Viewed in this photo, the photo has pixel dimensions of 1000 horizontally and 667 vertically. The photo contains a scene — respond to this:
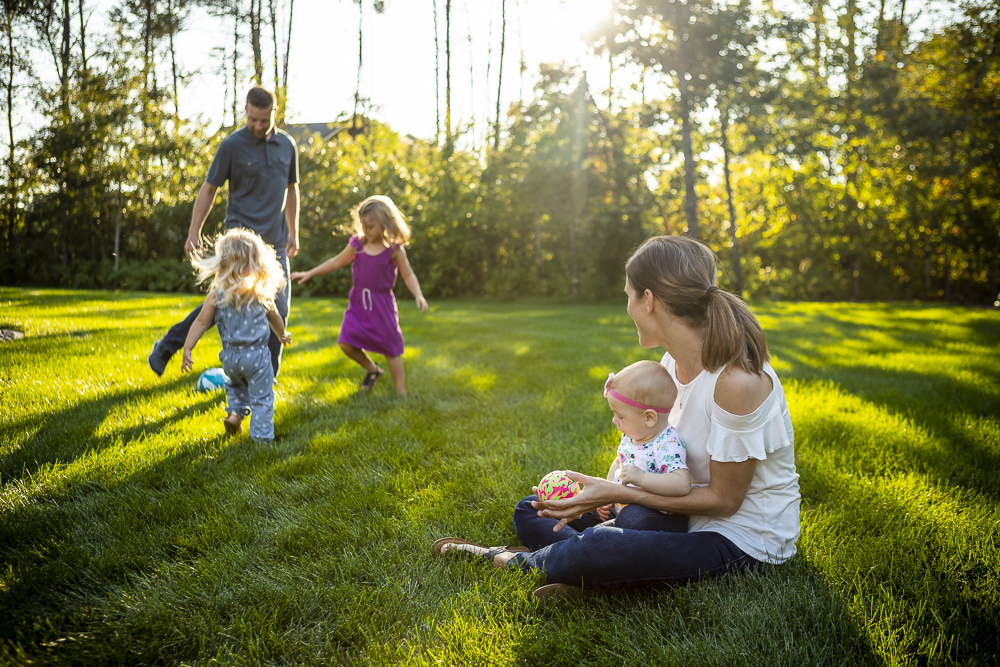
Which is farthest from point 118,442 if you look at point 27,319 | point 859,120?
point 859,120

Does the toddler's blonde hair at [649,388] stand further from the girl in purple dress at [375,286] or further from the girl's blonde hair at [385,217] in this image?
the girl's blonde hair at [385,217]

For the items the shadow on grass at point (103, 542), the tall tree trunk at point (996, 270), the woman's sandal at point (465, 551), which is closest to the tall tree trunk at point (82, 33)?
the shadow on grass at point (103, 542)

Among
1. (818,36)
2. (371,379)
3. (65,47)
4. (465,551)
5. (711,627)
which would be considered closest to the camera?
(711,627)

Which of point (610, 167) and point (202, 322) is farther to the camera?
point (610, 167)

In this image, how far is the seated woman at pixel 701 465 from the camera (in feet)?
6.45

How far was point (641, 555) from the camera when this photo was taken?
6.54 ft

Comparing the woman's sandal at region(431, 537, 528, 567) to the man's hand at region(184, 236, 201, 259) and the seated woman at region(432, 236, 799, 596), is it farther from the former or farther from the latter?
the man's hand at region(184, 236, 201, 259)

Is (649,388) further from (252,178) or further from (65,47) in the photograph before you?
(65,47)

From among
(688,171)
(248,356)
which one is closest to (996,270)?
(688,171)

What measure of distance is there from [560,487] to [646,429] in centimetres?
42

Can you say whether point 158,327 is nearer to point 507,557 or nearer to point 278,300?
point 278,300

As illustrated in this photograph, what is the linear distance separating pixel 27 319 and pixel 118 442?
5.35m

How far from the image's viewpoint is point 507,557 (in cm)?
230

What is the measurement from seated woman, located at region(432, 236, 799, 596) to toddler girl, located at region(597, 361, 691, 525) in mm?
56
